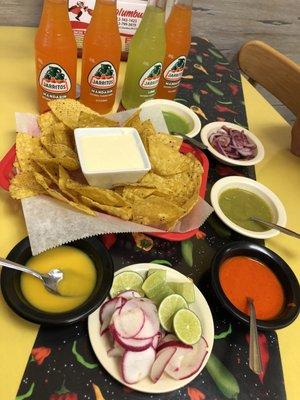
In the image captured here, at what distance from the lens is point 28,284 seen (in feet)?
2.69

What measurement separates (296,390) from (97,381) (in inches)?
16.6

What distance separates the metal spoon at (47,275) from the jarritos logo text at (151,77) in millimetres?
762

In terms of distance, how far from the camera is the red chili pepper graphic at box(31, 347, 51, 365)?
29.7 inches

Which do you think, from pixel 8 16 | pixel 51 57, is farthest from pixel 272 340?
pixel 8 16

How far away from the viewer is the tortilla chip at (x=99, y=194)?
3.15ft

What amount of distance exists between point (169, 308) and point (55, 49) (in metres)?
0.81

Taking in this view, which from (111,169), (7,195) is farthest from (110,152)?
(7,195)

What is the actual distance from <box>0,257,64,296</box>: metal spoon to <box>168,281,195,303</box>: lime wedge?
25 cm

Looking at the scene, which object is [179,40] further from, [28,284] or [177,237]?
[28,284]

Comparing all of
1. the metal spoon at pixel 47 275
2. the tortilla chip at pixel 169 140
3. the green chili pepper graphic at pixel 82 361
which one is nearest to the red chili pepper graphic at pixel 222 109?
the tortilla chip at pixel 169 140

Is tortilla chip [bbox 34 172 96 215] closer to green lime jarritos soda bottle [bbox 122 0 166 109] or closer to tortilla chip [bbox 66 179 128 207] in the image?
tortilla chip [bbox 66 179 128 207]

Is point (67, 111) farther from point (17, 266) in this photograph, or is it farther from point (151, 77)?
point (17, 266)

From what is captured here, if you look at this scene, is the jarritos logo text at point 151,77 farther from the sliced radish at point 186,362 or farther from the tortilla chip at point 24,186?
the sliced radish at point 186,362

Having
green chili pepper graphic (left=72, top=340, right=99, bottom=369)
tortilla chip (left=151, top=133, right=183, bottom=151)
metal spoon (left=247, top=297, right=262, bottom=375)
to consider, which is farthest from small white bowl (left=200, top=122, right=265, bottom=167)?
green chili pepper graphic (left=72, top=340, right=99, bottom=369)
